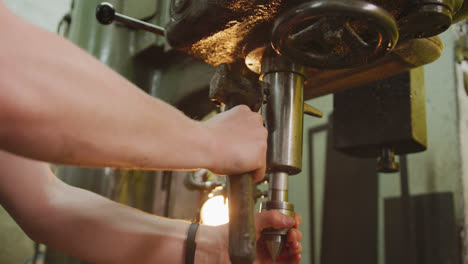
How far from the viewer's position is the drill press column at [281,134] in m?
0.50

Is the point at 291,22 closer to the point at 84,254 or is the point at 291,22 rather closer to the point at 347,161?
the point at 84,254

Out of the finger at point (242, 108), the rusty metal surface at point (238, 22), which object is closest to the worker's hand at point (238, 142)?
the finger at point (242, 108)

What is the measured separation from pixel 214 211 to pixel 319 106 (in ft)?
1.92

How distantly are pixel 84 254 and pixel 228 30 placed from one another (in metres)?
0.48

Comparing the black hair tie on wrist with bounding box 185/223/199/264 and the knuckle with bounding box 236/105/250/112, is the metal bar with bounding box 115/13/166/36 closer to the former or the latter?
the knuckle with bounding box 236/105/250/112

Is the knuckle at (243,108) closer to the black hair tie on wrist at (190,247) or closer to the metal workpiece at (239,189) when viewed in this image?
the metal workpiece at (239,189)

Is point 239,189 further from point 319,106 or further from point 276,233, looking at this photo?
point 319,106

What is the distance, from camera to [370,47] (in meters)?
0.44

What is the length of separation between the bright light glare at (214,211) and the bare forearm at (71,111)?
521 millimetres

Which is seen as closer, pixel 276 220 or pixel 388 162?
pixel 276 220

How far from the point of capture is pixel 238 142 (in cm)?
43

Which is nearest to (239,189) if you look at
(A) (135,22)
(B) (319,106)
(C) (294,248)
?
(C) (294,248)

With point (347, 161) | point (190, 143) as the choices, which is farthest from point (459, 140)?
point (190, 143)

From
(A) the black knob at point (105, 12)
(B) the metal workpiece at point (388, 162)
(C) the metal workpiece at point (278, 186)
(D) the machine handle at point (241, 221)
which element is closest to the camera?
(D) the machine handle at point (241, 221)
